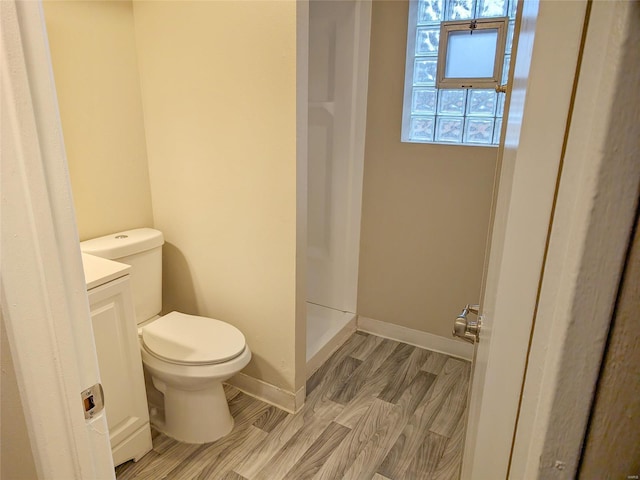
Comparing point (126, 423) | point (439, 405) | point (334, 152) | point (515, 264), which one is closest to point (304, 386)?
point (439, 405)

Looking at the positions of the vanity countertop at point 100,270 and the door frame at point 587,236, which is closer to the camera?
the door frame at point 587,236

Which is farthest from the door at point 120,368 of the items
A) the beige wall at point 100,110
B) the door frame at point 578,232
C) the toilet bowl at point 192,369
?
the door frame at point 578,232

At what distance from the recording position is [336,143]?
8.87ft

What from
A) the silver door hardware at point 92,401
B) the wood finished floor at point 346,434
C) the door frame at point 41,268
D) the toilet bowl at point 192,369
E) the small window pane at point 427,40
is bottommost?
the wood finished floor at point 346,434

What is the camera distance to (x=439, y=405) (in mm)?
2232

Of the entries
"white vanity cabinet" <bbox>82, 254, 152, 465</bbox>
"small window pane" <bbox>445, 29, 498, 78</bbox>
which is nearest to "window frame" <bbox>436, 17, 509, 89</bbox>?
"small window pane" <bbox>445, 29, 498, 78</bbox>

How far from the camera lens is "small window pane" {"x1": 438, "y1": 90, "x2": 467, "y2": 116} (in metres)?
2.38

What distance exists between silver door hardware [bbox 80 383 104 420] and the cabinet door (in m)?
0.87

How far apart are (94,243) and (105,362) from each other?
0.55 m

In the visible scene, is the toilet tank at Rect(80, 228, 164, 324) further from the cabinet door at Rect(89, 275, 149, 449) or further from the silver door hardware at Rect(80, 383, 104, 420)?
the silver door hardware at Rect(80, 383, 104, 420)

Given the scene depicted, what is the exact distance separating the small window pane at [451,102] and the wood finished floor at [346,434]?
4.65 ft

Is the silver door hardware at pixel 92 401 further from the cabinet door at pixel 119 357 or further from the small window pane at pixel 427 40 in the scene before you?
the small window pane at pixel 427 40

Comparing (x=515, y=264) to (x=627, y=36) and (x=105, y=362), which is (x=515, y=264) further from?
(x=105, y=362)

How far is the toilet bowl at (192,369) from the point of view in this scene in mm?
1840
